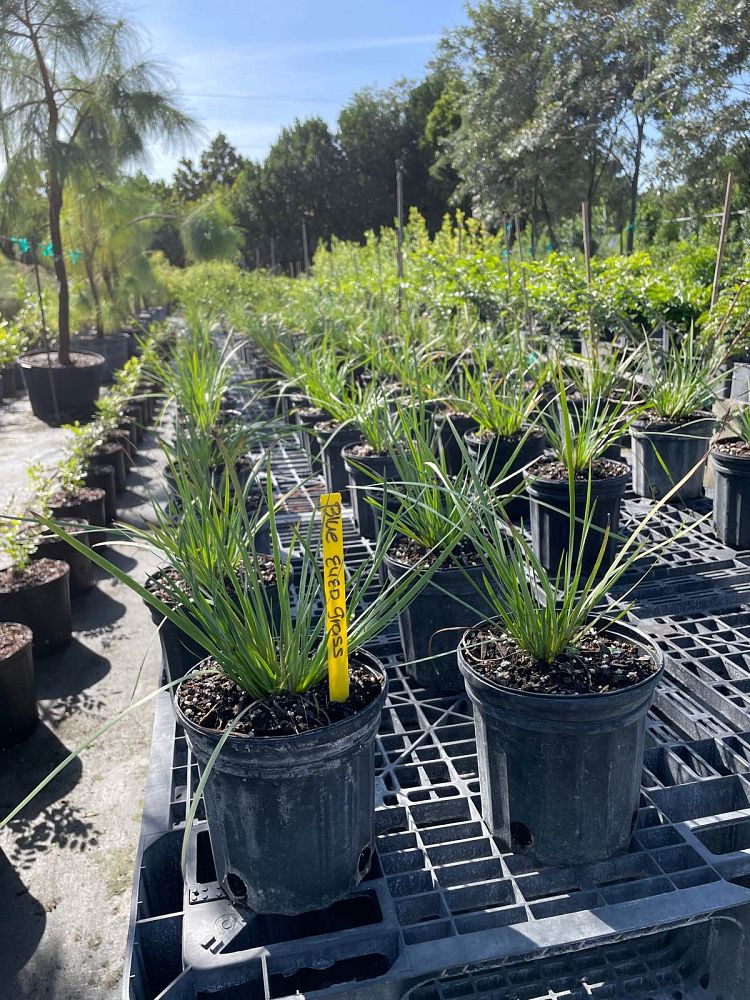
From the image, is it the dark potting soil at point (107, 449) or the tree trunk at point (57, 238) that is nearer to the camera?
the dark potting soil at point (107, 449)

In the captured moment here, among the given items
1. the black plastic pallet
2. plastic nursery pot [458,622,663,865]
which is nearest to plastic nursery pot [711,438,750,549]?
the black plastic pallet

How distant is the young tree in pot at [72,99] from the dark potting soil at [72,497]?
3100 mm

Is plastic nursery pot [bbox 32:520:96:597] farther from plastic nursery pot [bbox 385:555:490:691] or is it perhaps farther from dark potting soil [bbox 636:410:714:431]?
dark potting soil [bbox 636:410:714:431]

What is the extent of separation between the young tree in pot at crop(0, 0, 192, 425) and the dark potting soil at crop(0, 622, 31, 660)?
4.69 m

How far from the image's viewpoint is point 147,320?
1381cm

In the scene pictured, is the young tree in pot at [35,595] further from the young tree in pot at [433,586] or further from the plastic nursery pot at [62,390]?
the plastic nursery pot at [62,390]

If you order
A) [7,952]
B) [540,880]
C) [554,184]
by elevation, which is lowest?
[7,952]

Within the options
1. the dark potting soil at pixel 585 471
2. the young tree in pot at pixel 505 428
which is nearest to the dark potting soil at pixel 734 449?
the dark potting soil at pixel 585 471

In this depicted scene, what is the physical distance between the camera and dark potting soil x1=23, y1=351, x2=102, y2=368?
8.00 meters

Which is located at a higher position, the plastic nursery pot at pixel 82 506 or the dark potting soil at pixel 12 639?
the plastic nursery pot at pixel 82 506

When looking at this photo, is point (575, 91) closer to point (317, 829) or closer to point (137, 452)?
point (137, 452)

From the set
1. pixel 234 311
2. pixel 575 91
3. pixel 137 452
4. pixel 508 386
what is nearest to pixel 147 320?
pixel 234 311

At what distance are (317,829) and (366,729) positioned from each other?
0.19m

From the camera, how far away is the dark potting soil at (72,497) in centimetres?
398
